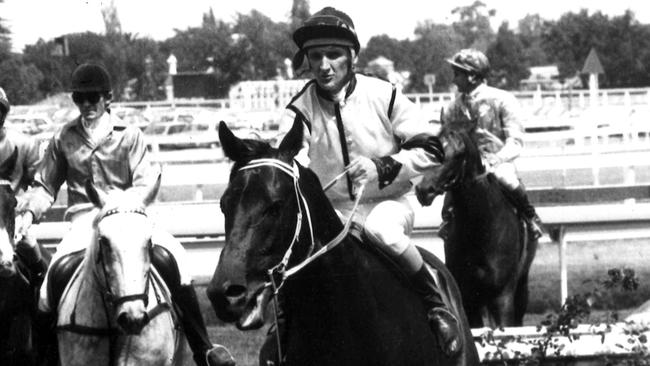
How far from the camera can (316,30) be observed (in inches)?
271

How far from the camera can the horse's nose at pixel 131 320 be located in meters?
7.41

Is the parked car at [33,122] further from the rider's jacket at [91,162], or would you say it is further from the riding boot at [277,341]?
the riding boot at [277,341]

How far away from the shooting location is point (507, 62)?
71000mm

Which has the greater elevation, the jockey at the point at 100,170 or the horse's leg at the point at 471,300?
the jockey at the point at 100,170

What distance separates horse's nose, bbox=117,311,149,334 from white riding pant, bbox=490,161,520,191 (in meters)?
5.19

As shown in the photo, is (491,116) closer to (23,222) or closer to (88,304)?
(23,222)

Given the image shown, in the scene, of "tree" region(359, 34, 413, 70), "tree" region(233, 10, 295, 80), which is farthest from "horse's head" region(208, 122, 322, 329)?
"tree" region(359, 34, 413, 70)

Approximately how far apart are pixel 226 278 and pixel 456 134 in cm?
636

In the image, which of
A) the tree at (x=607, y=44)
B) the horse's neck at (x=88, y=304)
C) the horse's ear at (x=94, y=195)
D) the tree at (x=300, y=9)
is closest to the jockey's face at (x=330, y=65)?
the horse's ear at (x=94, y=195)

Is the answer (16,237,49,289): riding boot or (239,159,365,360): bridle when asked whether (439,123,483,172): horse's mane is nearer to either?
(16,237,49,289): riding boot

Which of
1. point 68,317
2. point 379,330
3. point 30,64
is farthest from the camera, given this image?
point 30,64

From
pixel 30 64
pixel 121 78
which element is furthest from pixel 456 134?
pixel 121 78

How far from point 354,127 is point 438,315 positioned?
0.91 m

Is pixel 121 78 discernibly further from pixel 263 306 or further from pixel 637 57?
pixel 637 57
